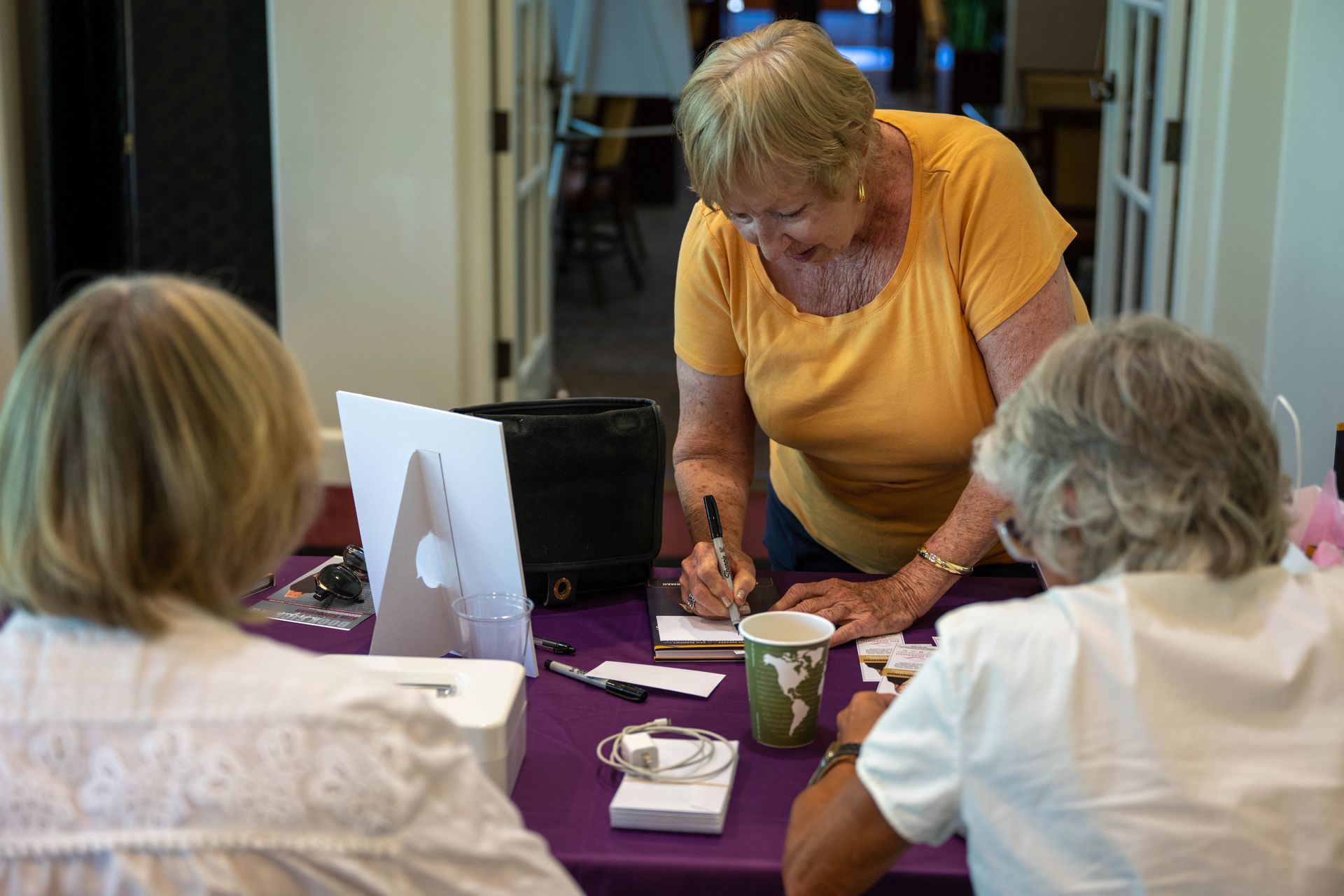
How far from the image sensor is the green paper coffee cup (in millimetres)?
1327

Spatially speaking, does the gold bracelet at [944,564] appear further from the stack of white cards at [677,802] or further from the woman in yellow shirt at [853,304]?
the stack of white cards at [677,802]

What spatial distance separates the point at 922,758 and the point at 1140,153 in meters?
3.42

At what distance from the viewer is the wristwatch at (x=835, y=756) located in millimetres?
1218

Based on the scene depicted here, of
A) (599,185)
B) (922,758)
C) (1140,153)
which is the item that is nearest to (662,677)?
(922,758)

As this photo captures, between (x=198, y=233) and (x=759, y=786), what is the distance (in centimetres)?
325

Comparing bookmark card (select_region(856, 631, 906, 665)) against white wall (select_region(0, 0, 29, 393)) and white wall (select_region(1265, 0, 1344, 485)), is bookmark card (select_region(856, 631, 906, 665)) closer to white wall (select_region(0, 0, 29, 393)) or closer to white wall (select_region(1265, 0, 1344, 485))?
white wall (select_region(1265, 0, 1344, 485))

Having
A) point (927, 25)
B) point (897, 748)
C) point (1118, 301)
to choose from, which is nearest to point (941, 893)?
point (897, 748)

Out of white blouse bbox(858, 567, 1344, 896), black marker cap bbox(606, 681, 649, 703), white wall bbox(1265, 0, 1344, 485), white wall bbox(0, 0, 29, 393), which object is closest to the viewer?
white blouse bbox(858, 567, 1344, 896)

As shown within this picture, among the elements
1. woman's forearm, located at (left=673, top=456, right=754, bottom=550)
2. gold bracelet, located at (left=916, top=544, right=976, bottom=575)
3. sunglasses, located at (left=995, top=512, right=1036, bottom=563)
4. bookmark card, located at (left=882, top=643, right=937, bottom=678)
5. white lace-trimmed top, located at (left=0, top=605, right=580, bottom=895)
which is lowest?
bookmark card, located at (left=882, top=643, right=937, bottom=678)

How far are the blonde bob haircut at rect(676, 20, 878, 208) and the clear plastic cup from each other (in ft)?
1.95

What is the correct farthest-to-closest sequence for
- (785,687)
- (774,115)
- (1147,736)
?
(774,115) < (785,687) < (1147,736)

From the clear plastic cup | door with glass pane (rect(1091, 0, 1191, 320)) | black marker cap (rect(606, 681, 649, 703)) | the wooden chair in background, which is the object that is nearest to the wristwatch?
black marker cap (rect(606, 681, 649, 703))

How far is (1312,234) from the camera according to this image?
3277mm

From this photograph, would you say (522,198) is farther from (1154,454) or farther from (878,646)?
(1154,454)
